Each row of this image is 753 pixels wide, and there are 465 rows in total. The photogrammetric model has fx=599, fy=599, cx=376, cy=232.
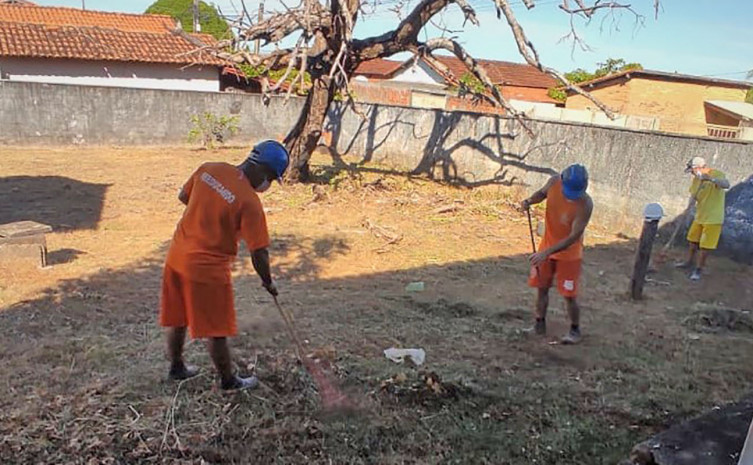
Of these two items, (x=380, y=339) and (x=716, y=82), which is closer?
(x=380, y=339)

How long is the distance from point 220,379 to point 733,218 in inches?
289

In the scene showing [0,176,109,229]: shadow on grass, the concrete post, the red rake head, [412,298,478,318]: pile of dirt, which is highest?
the concrete post

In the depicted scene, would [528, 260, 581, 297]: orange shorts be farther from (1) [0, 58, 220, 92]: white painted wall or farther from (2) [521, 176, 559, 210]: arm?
(1) [0, 58, 220, 92]: white painted wall

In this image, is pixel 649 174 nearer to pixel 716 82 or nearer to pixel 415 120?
pixel 415 120

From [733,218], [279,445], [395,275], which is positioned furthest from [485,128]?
[279,445]

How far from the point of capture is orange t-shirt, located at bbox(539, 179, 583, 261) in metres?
4.50

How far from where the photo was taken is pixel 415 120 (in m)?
14.1

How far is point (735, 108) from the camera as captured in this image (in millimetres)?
21375

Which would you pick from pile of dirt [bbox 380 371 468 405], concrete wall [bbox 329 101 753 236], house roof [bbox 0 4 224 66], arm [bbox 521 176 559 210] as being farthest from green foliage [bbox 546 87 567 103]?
pile of dirt [bbox 380 371 468 405]

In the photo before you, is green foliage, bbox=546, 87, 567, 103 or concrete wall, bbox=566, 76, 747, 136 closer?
concrete wall, bbox=566, 76, 747, 136

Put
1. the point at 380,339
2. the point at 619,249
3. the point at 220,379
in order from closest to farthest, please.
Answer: the point at 220,379
the point at 380,339
the point at 619,249

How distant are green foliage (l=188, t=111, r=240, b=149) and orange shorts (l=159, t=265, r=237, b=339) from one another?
13.8 m

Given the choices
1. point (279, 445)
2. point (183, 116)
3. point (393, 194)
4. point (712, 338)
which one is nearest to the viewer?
point (279, 445)

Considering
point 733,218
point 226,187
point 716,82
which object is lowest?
point 733,218
